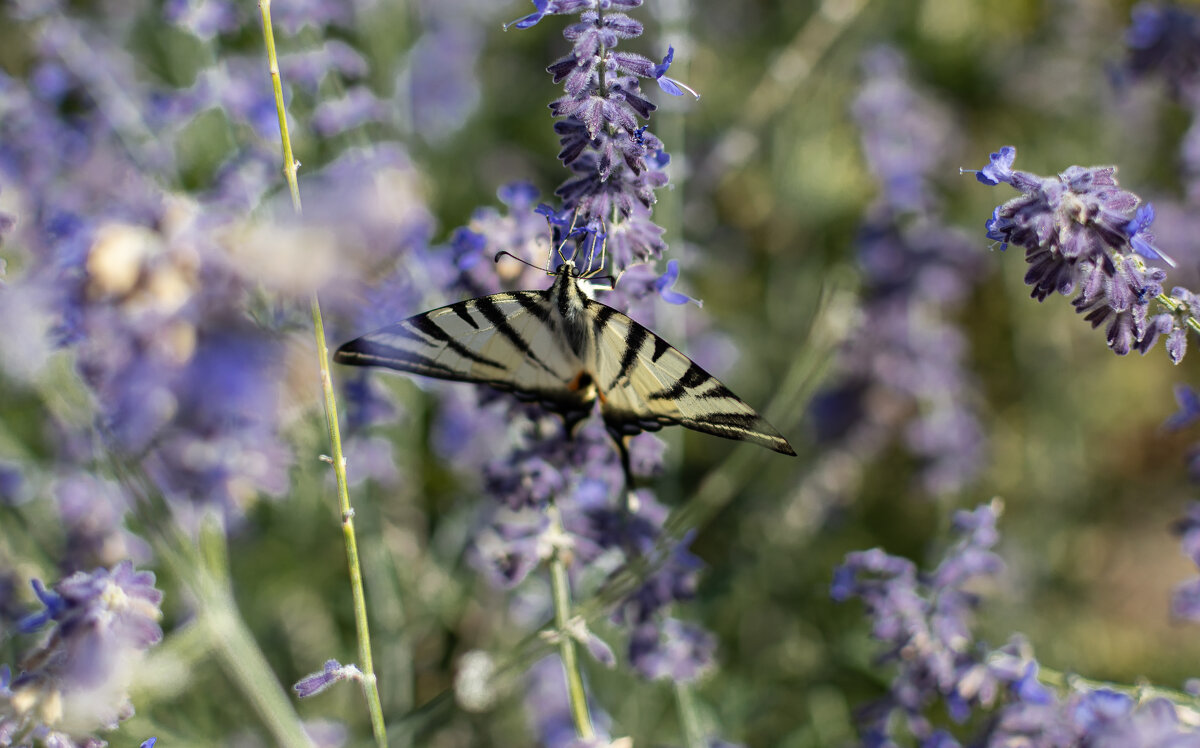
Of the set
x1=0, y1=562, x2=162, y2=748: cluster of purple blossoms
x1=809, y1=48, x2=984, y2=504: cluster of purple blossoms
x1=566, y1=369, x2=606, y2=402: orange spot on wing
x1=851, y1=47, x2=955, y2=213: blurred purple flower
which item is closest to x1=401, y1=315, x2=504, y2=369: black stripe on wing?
x1=566, y1=369, x2=606, y2=402: orange spot on wing

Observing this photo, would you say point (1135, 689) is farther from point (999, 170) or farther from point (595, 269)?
point (595, 269)

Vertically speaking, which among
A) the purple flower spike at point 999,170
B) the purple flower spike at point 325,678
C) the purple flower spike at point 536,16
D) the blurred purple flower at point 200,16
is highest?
the blurred purple flower at point 200,16

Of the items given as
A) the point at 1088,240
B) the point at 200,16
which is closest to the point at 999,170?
the point at 1088,240

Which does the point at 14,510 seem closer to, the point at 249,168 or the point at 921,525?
the point at 249,168

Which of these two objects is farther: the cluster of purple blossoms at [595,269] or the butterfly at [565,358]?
the butterfly at [565,358]

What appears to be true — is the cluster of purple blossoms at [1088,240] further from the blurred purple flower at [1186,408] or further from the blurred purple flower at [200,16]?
the blurred purple flower at [200,16]

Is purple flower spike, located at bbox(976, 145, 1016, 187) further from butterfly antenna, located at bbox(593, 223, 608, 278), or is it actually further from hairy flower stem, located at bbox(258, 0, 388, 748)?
hairy flower stem, located at bbox(258, 0, 388, 748)

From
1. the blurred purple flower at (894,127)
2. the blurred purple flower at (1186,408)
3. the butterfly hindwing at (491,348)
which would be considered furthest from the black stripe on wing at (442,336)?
the blurred purple flower at (894,127)
